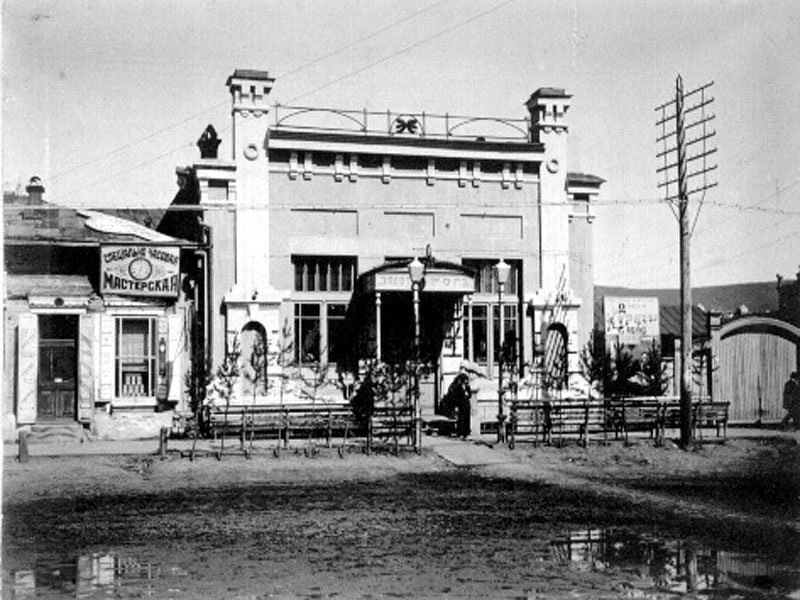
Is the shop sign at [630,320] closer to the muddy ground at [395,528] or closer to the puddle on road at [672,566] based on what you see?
the muddy ground at [395,528]

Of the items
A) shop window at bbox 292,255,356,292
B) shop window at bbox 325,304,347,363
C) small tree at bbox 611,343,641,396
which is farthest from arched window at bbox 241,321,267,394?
small tree at bbox 611,343,641,396

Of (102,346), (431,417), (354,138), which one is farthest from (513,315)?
(102,346)

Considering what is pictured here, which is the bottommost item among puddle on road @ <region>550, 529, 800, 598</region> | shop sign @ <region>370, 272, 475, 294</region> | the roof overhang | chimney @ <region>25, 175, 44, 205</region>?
puddle on road @ <region>550, 529, 800, 598</region>

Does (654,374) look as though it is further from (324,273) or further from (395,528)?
(395,528)

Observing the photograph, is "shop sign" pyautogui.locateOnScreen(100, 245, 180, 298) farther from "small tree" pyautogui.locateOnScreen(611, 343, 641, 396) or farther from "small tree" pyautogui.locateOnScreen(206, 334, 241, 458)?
"small tree" pyautogui.locateOnScreen(611, 343, 641, 396)

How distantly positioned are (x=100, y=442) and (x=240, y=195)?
7264mm

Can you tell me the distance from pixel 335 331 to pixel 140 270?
5.44m

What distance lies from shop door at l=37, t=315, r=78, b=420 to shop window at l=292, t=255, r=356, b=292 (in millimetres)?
5880

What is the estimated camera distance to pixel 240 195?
23906 mm

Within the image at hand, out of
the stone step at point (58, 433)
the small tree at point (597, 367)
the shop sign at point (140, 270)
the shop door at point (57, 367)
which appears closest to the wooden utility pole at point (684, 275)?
the small tree at point (597, 367)

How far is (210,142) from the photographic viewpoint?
91.9 feet

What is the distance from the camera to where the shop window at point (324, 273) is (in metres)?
24.6

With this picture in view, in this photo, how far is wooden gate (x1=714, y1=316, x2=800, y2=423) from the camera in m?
25.4

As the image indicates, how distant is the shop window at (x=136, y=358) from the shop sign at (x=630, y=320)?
1340cm
